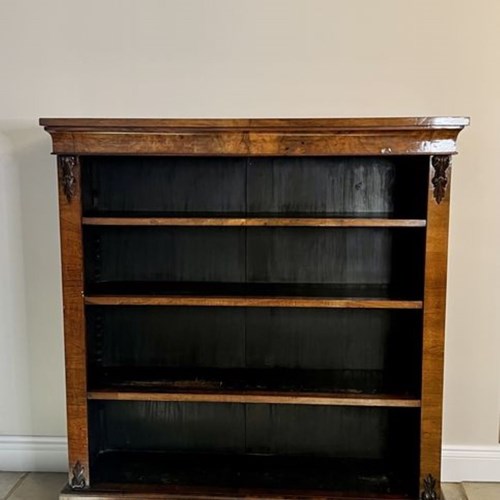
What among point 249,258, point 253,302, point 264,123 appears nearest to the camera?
point 264,123

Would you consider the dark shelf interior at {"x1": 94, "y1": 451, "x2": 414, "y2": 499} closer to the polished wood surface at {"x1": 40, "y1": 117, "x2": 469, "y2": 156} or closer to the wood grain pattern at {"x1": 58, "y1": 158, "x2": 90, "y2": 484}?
the wood grain pattern at {"x1": 58, "y1": 158, "x2": 90, "y2": 484}

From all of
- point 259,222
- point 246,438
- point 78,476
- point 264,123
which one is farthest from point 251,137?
point 78,476

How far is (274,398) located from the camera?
6.74 feet

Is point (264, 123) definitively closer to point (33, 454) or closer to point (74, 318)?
point (74, 318)

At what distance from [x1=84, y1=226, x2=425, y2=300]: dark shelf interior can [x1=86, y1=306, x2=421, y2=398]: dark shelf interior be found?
114 millimetres

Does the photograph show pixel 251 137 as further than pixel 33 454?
No

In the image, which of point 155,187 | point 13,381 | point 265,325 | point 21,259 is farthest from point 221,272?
point 13,381

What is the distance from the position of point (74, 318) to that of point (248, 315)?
0.65 meters

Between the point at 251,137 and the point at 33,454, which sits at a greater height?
the point at 251,137

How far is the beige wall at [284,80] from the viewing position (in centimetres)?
225

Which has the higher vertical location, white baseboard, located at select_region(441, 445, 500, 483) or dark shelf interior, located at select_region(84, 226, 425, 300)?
dark shelf interior, located at select_region(84, 226, 425, 300)

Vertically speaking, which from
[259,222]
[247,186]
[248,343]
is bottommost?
[248,343]

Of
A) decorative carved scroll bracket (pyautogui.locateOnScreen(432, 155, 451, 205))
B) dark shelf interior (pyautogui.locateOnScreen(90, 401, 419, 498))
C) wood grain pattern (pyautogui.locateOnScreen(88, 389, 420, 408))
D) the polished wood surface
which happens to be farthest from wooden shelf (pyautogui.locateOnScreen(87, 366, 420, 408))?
the polished wood surface

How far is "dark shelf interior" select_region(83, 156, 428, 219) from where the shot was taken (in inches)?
87.8
